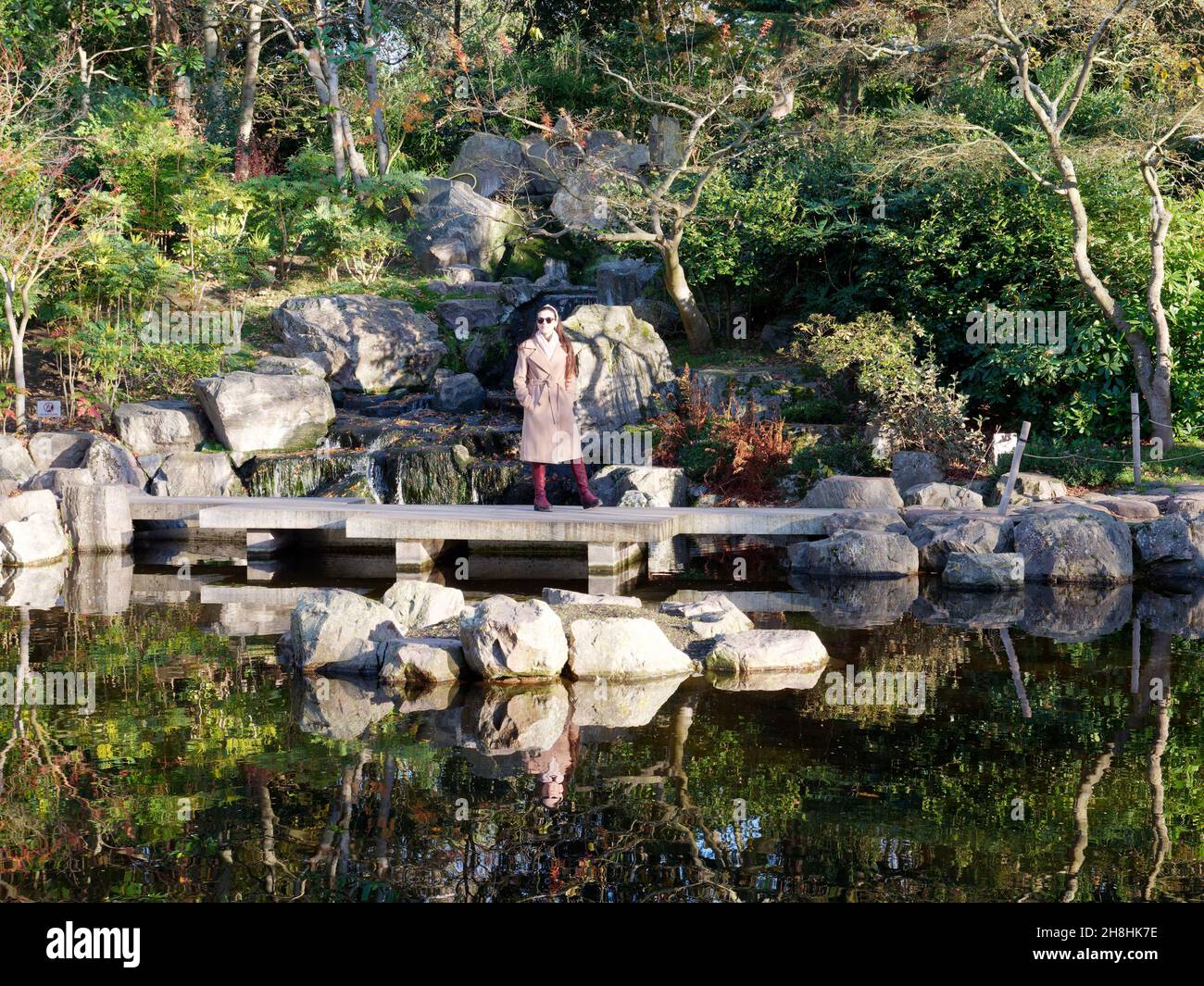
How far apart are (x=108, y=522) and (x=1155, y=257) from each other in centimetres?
1085

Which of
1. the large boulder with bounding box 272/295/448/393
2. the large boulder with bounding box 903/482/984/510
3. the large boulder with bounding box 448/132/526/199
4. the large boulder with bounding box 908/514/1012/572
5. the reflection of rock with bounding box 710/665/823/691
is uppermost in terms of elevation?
the large boulder with bounding box 448/132/526/199

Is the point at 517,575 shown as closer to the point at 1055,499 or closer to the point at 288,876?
the point at 1055,499

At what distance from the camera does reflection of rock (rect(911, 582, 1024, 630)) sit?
29.1 ft

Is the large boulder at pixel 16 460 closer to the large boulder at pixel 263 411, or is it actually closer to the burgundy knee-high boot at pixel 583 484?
the large boulder at pixel 263 411

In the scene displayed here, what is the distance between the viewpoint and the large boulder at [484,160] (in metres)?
22.6

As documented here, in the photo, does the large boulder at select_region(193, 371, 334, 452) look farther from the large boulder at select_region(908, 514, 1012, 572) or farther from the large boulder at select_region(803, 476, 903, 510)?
the large boulder at select_region(908, 514, 1012, 572)

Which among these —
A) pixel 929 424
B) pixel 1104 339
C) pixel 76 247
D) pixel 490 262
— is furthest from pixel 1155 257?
pixel 76 247

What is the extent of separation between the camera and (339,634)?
740 centimetres

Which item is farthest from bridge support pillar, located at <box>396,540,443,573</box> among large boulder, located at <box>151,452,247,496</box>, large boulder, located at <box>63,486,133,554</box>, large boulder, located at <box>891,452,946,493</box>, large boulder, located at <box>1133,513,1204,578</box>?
large boulder, located at <box>1133,513,1204,578</box>

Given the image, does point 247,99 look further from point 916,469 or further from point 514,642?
point 514,642

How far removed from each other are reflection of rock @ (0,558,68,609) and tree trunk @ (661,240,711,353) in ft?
25.6

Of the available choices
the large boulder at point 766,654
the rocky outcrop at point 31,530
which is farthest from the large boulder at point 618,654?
the rocky outcrop at point 31,530

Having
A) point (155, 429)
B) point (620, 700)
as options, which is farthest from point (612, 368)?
point (620, 700)

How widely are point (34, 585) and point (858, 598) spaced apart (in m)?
6.79
